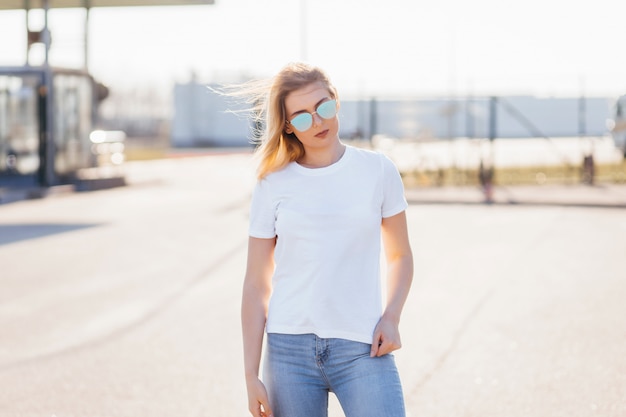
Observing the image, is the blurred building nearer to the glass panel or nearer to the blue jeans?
the glass panel

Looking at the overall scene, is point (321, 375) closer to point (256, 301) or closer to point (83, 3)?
point (256, 301)

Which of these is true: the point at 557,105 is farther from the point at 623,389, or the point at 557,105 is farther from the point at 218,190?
the point at 623,389

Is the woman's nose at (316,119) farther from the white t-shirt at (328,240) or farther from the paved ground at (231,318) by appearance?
the paved ground at (231,318)

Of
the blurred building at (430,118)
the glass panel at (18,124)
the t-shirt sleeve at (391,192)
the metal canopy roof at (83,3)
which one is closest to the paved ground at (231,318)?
the t-shirt sleeve at (391,192)

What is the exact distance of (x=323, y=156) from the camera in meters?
3.12

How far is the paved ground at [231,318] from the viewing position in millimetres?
5719

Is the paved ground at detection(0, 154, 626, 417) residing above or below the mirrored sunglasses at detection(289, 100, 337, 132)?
below

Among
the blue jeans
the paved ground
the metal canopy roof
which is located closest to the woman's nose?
the paved ground

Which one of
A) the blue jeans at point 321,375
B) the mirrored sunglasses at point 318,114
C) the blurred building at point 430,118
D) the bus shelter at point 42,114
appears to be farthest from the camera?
the blurred building at point 430,118

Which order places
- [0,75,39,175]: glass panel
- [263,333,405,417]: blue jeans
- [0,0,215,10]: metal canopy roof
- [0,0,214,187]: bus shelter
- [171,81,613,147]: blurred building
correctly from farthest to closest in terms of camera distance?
[171,81,613,147]: blurred building, [0,75,39,175]: glass panel, [0,0,214,187]: bus shelter, [0,0,215,10]: metal canopy roof, [263,333,405,417]: blue jeans

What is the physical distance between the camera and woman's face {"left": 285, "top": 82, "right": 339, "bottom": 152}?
307 cm

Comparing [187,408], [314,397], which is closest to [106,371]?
[187,408]

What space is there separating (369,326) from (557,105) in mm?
34710

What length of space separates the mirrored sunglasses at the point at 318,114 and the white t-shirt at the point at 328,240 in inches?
5.4
